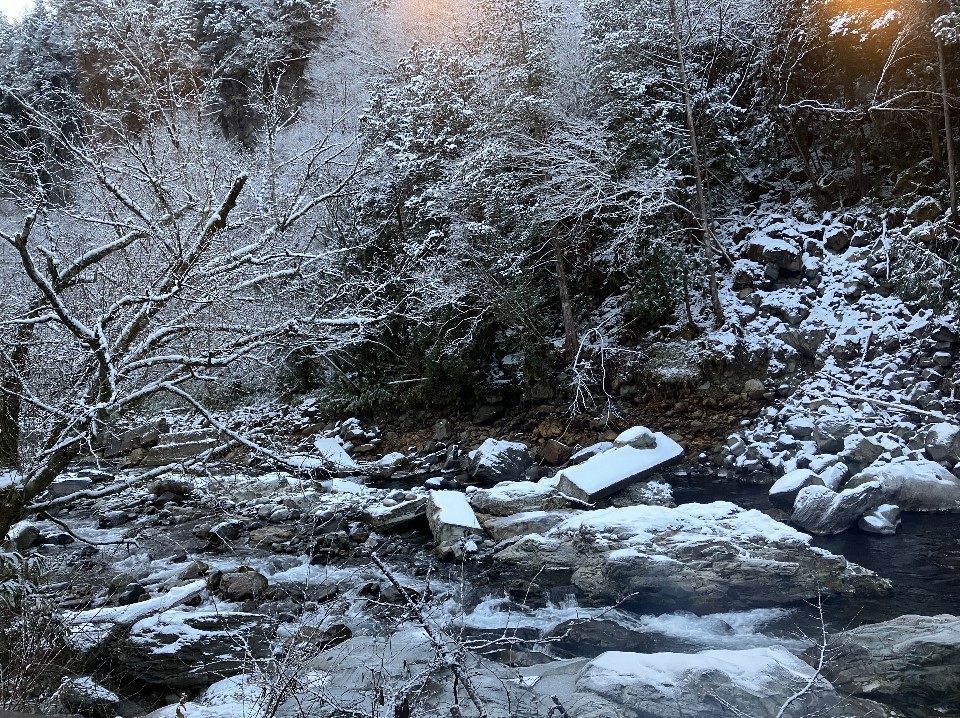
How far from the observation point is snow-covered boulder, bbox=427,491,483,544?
6.43 m

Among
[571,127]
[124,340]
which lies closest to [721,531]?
[124,340]

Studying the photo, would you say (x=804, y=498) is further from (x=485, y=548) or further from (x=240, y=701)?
(x=240, y=701)

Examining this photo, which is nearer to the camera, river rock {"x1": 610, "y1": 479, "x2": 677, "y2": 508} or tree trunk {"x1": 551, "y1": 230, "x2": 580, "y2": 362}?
river rock {"x1": 610, "y1": 479, "x2": 677, "y2": 508}

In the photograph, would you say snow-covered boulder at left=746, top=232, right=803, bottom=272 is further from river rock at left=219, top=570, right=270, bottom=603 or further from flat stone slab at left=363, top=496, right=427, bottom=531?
river rock at left=219, top=570, right=270, bottom=603

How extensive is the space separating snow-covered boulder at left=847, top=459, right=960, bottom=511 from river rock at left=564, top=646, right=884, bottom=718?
10.9 ft

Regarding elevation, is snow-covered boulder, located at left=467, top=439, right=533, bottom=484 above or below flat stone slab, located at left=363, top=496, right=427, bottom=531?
A: below

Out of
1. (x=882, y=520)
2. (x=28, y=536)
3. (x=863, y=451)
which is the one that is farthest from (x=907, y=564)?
(x=28, y=536)

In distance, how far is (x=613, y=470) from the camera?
7.27m

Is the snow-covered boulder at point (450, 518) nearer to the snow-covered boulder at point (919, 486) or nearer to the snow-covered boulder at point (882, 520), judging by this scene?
the snow-covered boulder at point (882, 520)

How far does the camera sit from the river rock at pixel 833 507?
18.7 ft

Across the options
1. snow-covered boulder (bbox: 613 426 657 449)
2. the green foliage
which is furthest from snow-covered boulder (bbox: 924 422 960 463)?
snow-covered boulder (bbox: 613 426 657 449)

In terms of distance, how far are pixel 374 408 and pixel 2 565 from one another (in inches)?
375

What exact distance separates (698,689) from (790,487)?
3960 millimetres

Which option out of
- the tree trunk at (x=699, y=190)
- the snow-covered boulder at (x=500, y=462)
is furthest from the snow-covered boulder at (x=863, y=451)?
the snow-covered boulder at (x=500, y=462)
